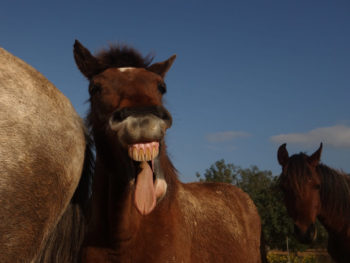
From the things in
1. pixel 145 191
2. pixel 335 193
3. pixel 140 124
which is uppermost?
pixel 140 124

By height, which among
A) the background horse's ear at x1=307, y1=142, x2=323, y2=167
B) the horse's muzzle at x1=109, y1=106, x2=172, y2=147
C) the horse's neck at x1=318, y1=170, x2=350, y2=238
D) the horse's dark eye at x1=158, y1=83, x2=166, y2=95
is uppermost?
the horse's dark eye at x1=158, y1=83, x2=166, y2=95

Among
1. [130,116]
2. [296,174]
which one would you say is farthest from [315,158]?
[130,116]

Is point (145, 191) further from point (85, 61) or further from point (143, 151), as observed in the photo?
point (85, 61)

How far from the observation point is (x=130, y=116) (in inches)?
96.3

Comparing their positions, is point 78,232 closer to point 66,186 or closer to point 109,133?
point 66,186

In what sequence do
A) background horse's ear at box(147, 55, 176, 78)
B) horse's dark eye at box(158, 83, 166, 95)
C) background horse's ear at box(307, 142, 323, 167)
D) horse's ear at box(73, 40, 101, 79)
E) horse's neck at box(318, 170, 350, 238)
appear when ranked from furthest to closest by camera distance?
background horse's ear at box(307, 142, 323, 167) < horse's neck at box(318, 170, 350, 238) < background horse's ear at box(147, 55, 176, 78) < horse's ear at box(73, 40, 101, 79) < horse's dark eye at box(158, 83, 166, 95)

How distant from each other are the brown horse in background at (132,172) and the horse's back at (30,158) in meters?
0.41

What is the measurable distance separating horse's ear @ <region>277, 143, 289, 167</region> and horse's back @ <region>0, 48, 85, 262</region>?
17.9ft

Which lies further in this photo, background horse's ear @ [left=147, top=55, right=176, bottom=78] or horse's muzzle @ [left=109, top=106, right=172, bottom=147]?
background horse's ear @ [left=147, top=55, right=176, bottom=78]

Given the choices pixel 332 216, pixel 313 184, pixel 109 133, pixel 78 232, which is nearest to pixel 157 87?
pixel 109 133

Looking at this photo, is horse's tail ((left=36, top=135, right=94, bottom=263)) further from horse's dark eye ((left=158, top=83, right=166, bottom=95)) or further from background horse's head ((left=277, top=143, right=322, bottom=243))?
background horse's head ((left=277, top=143, right=322, bottom=243))

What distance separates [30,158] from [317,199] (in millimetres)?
5673

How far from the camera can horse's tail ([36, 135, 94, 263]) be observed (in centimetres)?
286

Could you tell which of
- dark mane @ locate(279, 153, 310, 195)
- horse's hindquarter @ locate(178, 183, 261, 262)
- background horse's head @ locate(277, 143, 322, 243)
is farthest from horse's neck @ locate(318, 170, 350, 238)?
horse's hindquarter @ locate(178, 183, 261, 262)
